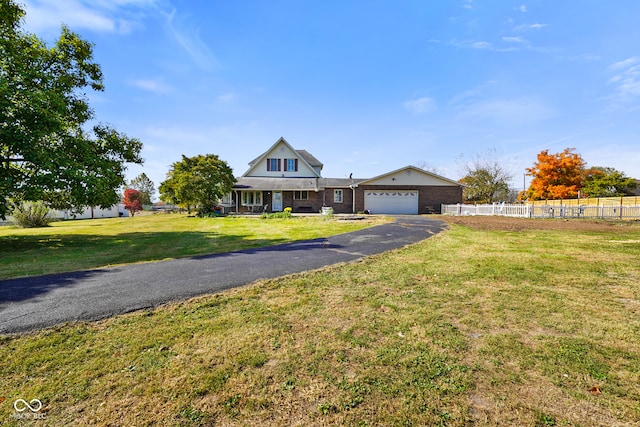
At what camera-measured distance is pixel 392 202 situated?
28312 mm

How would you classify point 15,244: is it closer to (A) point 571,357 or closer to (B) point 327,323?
(B) point 327,323

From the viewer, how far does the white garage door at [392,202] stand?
2823cm

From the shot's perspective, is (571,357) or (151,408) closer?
(151,408)

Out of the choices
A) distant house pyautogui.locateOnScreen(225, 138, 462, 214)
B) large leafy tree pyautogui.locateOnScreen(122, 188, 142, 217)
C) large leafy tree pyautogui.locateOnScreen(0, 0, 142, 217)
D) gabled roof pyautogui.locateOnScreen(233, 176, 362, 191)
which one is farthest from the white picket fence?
Answer: large leafy tree pyautogui.locateOnScreen(122, 188, 142, 217)

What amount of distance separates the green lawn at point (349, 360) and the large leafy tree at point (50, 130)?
909 cm

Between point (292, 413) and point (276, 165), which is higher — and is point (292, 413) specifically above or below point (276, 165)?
below

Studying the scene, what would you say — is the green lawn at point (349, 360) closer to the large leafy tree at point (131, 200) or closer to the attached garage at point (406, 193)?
the attached garage at point (406, 193)

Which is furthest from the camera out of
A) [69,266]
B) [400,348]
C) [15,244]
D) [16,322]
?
[15,244]

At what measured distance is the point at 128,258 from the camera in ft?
26.1

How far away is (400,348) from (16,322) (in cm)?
481

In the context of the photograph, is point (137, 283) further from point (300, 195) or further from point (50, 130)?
point (300, 195)

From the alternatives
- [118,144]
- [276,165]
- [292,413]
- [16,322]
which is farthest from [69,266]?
[276,165]
